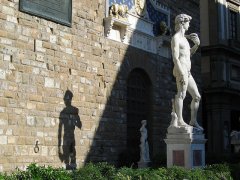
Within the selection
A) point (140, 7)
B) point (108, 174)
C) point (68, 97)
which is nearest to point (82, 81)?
point (68, 97)

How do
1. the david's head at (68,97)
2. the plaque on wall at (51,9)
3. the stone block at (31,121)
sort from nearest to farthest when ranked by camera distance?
the stone block at (31,121) < the plaque on wall at (51,9) < the david's head at (68,97)

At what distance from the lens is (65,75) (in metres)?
12.7

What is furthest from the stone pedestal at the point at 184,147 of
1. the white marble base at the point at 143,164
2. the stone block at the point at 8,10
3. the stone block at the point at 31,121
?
the stone block at the point at 8,10

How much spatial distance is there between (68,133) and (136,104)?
3.84m

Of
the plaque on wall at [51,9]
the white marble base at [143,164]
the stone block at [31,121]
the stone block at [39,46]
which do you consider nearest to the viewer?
the stone block at [31,121]

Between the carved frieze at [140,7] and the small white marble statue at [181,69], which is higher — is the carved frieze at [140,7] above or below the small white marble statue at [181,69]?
above

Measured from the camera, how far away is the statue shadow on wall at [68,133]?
12398 mm

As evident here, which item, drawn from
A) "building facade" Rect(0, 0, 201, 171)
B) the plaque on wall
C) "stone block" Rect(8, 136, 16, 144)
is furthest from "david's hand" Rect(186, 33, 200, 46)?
"stone block" Rect(8, 136, 16, 144)

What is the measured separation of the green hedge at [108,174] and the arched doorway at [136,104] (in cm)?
574

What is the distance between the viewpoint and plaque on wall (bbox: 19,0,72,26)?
38.5 ft

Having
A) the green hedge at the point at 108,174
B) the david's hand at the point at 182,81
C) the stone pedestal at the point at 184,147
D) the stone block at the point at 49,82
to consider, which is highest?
the stone block at the point at 49,82

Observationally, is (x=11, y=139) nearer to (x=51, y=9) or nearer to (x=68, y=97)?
(x=68, y=97)

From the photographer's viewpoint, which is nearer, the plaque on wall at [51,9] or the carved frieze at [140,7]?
the plaque on wall at [51,9]

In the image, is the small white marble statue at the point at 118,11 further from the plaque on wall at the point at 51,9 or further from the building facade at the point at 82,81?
the plaque on wall at the point at 51,9
